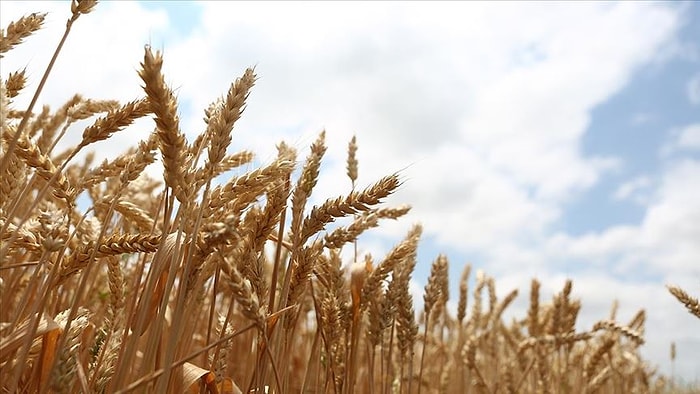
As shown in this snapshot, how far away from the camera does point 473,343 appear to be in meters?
3.79

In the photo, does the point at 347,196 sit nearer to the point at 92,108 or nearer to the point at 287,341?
the point at 287,341

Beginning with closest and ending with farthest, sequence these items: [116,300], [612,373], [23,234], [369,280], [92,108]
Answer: [23,234] < [116,300] < [369,280] < [92,108] < [612,373]

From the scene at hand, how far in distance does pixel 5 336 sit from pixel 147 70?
26.1 inches

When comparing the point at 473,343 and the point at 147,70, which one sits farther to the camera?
the point at 473,343

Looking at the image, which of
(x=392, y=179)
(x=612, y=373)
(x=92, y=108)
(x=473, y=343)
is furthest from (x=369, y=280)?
(x=612, y=373)

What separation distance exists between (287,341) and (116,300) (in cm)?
51

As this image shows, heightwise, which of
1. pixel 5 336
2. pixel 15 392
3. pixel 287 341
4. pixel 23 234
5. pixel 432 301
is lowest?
pixel 15 392

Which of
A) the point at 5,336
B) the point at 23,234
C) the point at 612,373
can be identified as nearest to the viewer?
the point at 5,336

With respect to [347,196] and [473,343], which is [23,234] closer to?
[347,196]

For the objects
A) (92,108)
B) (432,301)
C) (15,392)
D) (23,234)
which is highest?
(92,108)

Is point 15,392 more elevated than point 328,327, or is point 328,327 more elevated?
point 328,327

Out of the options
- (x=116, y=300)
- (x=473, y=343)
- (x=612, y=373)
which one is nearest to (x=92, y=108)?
(x=116, y=300)

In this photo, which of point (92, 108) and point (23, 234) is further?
point (92, 108)

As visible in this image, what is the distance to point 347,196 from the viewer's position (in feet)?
5.31
